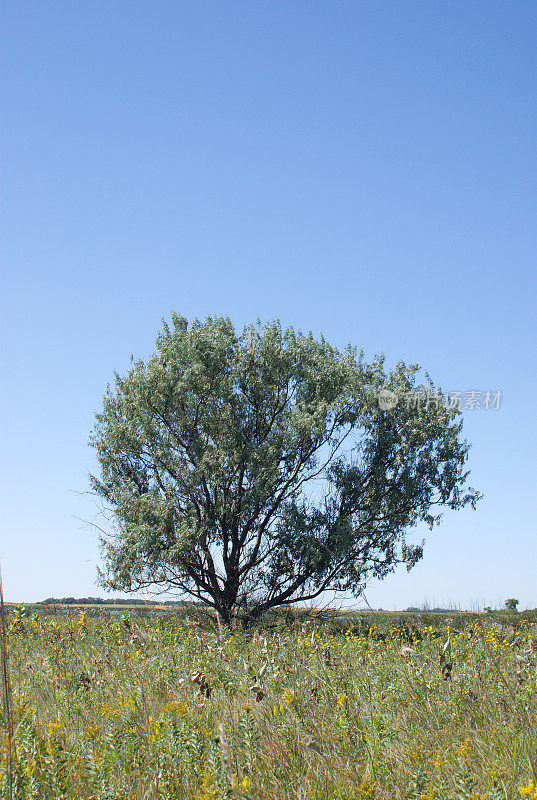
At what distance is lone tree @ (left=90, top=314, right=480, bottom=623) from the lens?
18.3m

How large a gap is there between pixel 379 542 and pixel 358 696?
14969 millimetres

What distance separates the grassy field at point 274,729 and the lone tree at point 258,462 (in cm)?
1063

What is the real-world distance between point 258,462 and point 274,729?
14164 mm

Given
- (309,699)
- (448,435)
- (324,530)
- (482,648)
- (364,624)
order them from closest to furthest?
(309,699)
(482,648)
(364,624)
(324,530)
(448,435)

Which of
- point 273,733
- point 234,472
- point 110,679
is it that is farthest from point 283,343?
point 273,733

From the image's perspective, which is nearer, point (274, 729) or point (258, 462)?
point (274, 729)

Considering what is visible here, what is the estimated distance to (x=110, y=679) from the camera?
626cm

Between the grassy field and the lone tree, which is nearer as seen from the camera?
the grassy field

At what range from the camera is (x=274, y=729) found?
403cm

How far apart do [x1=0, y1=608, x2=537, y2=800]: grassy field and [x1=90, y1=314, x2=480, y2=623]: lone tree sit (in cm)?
1063

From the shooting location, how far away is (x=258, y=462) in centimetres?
1819

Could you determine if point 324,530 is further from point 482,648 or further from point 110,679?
point 110,679

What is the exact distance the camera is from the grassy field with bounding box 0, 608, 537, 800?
3.26 m

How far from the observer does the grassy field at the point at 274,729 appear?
128 inches
